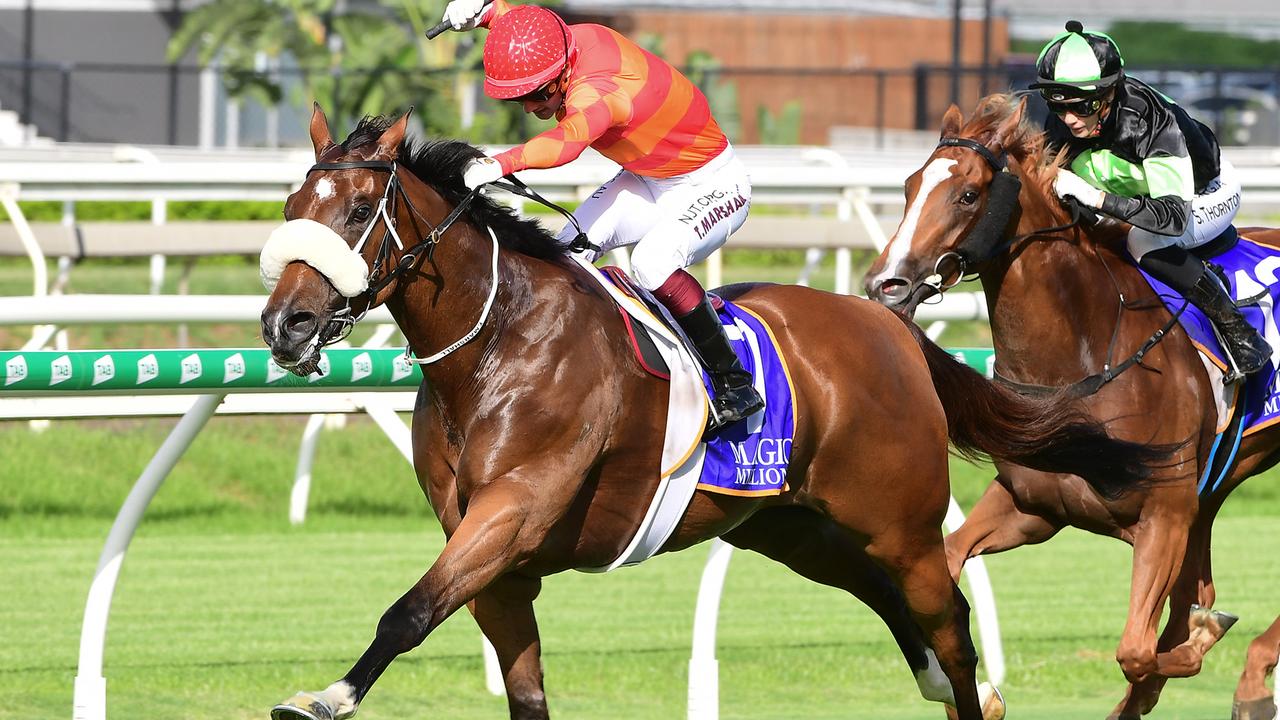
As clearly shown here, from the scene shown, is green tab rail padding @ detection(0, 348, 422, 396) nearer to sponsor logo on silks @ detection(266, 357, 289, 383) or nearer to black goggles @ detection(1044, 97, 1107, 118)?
sponsor logo on silks @ detection(266, 357, 289, 383)

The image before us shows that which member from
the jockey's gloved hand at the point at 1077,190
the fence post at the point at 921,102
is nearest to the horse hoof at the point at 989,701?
the jockey's gloved hand at the point at 1077,190

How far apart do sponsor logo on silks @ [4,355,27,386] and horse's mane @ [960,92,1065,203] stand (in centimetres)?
253

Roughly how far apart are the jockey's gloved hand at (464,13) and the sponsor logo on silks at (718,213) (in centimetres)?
71

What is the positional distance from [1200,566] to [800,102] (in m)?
23.8

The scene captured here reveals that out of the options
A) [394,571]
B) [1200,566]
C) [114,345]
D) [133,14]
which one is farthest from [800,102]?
[1200,566]

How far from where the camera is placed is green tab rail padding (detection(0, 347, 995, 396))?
4320mm

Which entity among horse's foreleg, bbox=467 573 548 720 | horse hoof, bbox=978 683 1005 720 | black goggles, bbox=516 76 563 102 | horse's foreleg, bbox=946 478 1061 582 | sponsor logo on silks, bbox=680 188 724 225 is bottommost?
horse hoof, bbox=978 683 1005 720

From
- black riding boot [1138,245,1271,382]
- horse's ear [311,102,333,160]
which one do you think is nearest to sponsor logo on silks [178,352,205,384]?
horse's ear [311,102,333,160]

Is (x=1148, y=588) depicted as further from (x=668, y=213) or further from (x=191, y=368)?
(x=191, y=368)

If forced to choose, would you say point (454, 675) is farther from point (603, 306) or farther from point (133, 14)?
point (133, 14)

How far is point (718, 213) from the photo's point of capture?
4418mm

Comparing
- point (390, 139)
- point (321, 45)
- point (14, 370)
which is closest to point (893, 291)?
point (390, 139)

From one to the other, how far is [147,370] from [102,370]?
0.36ft

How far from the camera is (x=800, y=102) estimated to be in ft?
94.3
